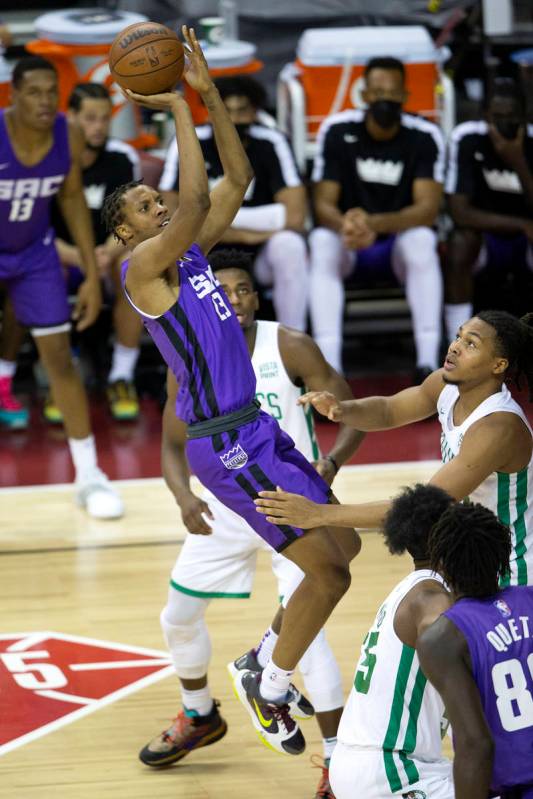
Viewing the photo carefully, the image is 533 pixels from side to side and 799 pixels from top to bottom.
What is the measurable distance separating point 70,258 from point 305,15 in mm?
2679

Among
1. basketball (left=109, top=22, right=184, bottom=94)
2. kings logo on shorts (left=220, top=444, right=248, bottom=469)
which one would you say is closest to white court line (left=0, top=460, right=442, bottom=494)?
kings logo on shorts (left=220, top=444, right=248, bottom=469)

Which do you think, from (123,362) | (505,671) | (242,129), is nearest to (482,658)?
(505,671)

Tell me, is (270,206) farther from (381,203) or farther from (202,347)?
(202,347)

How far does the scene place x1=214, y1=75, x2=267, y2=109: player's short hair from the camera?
7414mm

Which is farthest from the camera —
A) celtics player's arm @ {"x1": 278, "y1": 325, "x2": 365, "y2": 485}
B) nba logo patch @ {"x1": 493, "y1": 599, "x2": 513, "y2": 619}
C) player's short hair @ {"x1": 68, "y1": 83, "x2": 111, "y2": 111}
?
player's short hair @ {"x1": 68, "y1": 83, "x2": 111, "y2": 111}

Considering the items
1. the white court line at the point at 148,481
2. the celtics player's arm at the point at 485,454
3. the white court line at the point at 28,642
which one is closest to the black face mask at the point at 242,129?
the white court line at the point at 148,481

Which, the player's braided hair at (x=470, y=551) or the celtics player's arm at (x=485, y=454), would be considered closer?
the player's braided hair at (x=470, y=551)

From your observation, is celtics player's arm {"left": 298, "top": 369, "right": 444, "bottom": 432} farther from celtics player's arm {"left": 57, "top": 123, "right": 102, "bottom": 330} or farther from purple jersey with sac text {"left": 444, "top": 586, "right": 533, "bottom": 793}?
celtics player's arm {"left": 57, "top": 123, "right": 102, "bottom": 330}

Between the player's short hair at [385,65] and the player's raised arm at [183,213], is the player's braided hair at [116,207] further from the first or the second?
the player's short hair at [385,65]

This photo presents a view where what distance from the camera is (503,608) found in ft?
9.91

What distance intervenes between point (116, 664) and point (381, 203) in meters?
3.55

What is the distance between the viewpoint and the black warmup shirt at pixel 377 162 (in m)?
7.64

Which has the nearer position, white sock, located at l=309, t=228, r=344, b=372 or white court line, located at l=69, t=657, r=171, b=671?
white court line, located at l=69, t=657, r=171, b=671

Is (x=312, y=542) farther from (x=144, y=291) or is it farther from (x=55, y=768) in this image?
(x=55, y=768)
